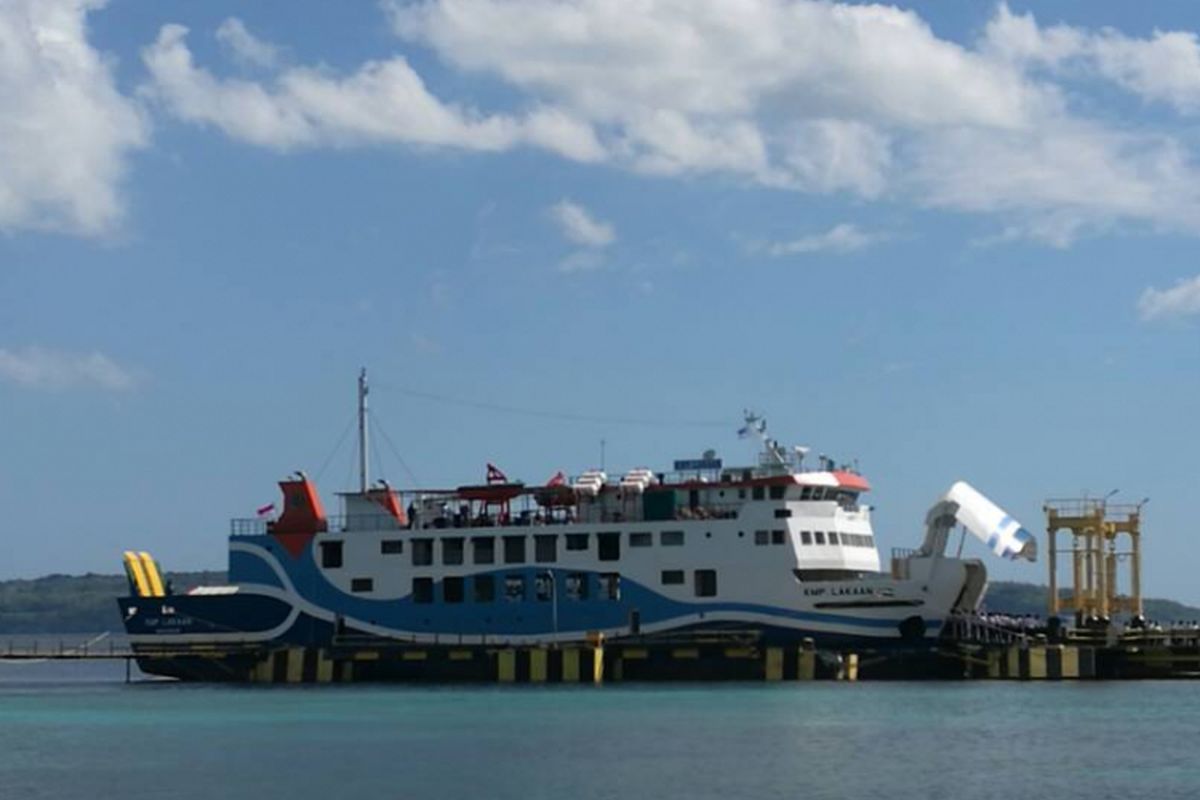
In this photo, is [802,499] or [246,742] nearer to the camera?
[246,742]

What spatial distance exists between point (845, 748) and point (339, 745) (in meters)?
10.7

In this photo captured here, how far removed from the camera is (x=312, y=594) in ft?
209

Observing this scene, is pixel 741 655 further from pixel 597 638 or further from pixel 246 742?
pixel 246 742

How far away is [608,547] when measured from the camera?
61.2m

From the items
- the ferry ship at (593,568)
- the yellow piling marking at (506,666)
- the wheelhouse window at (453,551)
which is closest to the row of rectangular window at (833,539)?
the ferry ship at (593,568)

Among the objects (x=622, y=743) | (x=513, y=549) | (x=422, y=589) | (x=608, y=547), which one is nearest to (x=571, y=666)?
(x=608, y=547)

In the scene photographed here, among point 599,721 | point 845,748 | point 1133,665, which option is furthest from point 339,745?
point 1133,665

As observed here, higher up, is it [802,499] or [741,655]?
[802,499]

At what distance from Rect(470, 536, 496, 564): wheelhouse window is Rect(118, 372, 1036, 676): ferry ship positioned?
A: 0.19 feet

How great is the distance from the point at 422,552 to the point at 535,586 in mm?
3595

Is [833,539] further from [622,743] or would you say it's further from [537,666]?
[622,743]

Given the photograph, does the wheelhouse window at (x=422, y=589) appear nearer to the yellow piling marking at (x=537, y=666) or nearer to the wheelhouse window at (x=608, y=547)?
the yellow piling marking at (x=537, y=666)

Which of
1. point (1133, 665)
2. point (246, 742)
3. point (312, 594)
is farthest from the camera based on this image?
point (312, 594)

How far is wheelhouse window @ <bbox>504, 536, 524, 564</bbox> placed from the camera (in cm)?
6206
